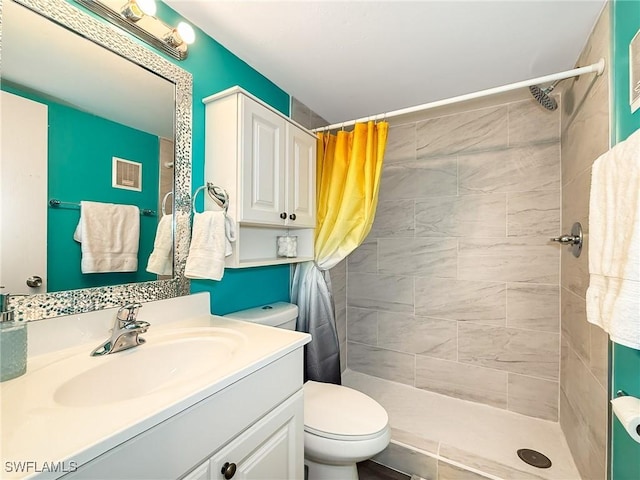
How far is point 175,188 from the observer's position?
1.21m

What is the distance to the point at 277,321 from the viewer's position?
59.6 inches

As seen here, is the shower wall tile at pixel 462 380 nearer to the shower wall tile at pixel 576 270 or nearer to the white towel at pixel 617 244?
the shower wall tile at pixel 576 270

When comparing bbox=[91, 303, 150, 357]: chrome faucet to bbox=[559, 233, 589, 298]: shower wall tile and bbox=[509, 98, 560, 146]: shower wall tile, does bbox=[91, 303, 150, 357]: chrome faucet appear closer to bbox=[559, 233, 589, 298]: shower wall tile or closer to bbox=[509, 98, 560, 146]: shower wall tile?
bbox=[559, 233, 589, 298]: shower wall tile

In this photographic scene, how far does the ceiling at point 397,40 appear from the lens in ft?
3.86

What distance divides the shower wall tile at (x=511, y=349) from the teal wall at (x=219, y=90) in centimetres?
143

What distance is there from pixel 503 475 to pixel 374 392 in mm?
915

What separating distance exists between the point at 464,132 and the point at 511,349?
1561mm

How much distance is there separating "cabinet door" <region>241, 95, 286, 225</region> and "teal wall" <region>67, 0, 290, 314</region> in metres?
0.22

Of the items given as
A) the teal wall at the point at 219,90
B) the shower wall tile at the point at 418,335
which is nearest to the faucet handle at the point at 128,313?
the teal wall at the point at 219,90

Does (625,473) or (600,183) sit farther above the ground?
(600,183)

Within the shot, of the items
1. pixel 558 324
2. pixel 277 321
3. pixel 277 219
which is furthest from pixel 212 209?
pixel 558 324

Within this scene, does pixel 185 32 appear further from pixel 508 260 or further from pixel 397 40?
pixel 508 260

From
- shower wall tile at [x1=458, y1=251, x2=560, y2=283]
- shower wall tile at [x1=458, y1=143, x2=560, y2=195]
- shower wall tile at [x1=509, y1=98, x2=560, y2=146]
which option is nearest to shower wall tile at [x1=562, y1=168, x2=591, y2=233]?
shower wall tile at [x1=458, y1=143, x2=560, y2=195]

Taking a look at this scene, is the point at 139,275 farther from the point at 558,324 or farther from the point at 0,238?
the point at 558,324
